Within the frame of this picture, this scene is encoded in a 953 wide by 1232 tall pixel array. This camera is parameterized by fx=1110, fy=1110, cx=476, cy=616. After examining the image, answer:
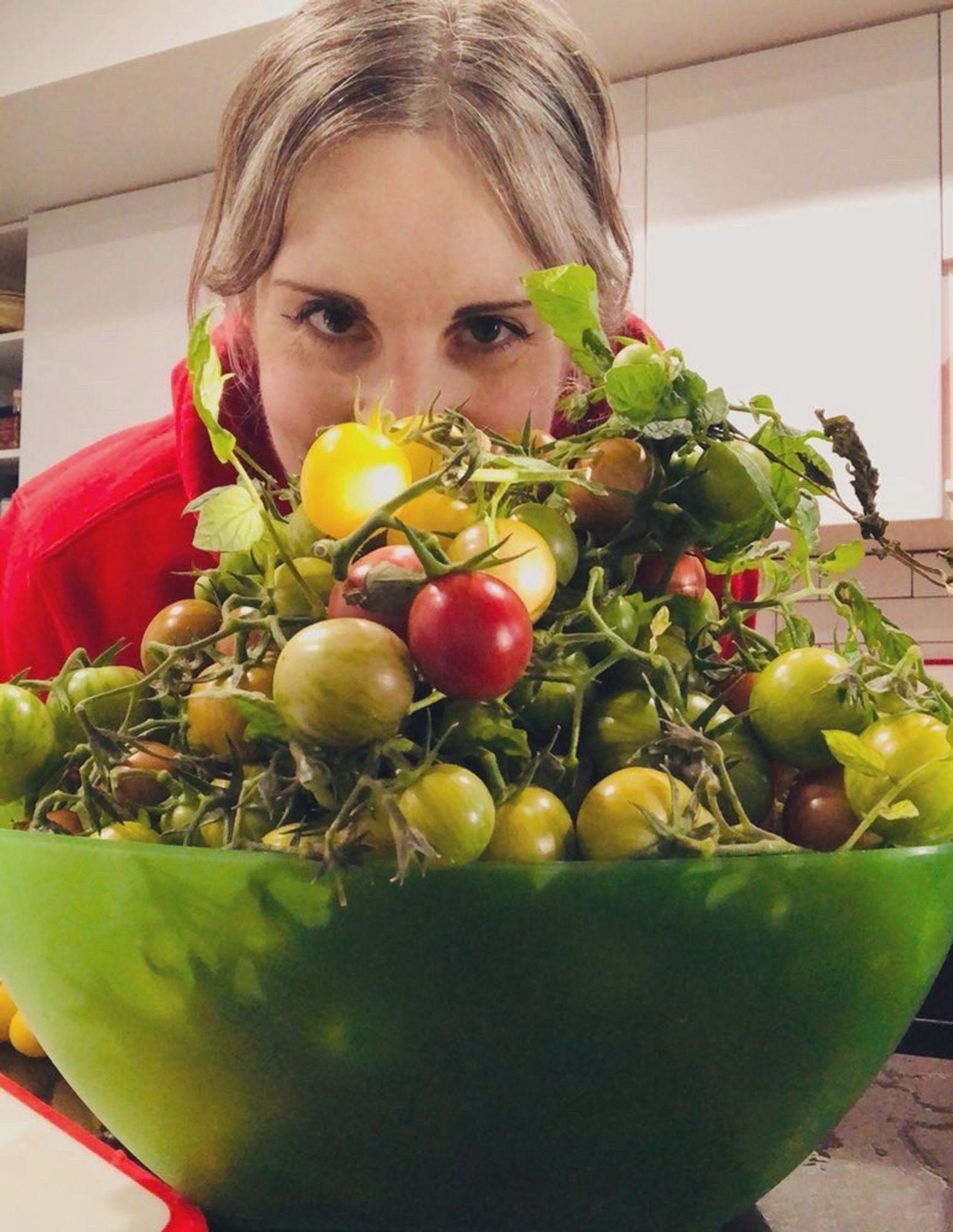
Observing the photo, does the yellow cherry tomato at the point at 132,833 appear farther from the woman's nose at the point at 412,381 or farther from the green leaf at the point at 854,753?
the woman's nose at the point at 412,381

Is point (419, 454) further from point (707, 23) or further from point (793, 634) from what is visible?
point (707, 23)

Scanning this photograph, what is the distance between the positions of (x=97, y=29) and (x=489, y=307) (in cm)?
167

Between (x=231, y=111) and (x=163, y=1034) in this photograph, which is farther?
(x=231, y=111)

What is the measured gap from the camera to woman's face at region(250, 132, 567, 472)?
2.20 feet

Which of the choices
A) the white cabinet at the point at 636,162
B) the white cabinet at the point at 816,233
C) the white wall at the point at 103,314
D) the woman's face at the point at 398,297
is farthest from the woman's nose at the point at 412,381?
the white wall at the point at 103,314

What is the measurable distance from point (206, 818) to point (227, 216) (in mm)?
631

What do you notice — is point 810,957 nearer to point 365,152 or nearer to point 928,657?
point 365,152

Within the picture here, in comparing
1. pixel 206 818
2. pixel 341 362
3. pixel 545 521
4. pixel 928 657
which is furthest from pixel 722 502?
pixel 928 657

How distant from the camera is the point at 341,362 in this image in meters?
0.70

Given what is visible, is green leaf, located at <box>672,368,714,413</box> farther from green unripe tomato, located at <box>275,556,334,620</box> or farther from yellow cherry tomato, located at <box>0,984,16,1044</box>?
yellow cherry tomato, located at <box>0,984,16,1044</box>

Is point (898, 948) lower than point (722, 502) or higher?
lower

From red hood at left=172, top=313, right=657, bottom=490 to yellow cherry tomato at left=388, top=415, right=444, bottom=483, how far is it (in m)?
0.39

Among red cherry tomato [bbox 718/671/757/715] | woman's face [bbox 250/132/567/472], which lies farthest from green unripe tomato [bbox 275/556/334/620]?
woman's face [bbox 250/132/567/472]

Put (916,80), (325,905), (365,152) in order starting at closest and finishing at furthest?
(325,905)
(365,152)
(916,80)
